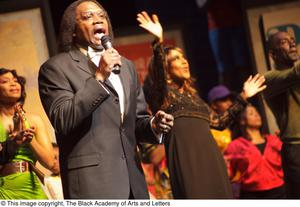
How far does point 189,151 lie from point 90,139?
989 mm

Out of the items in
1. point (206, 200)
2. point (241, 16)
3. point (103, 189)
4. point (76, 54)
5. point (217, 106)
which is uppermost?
point (241, 16)

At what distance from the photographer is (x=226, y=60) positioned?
14.1 feet

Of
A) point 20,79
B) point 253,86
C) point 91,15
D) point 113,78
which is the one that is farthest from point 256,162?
point 91,15

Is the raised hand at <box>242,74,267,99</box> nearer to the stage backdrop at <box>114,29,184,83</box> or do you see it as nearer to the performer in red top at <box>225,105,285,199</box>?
the performer in red top at <box>225,105,285,199</box>

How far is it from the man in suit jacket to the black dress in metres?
0.74

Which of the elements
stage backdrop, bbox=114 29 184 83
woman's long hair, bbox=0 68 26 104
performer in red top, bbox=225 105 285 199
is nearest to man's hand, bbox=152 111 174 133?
woman's long hair, bbox=0 68 26 104

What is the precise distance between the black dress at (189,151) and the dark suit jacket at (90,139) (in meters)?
0.80

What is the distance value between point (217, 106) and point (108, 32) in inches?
68.8

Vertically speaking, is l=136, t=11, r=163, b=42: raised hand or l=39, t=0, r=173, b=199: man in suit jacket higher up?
l=136, t=11, r=163, b=42: raised hand

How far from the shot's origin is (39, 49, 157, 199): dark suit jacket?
2.40m

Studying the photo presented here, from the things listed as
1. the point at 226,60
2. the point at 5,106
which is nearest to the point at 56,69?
the point at 5,106

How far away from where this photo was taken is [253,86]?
3578 millimetres

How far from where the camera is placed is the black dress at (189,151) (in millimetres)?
3293

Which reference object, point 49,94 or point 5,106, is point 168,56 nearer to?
point 5,106
